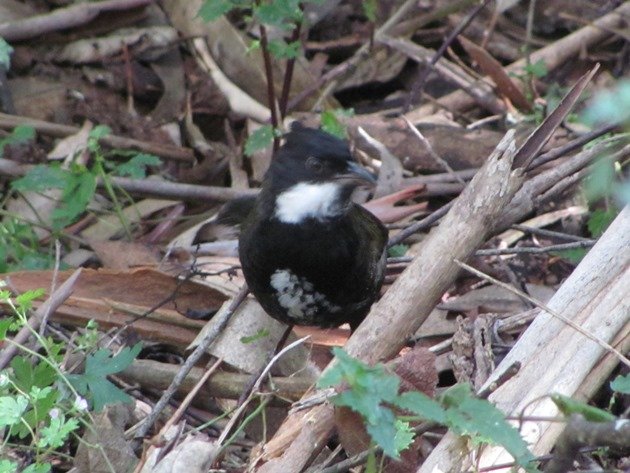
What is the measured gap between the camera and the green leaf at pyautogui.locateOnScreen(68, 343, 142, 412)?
3.45 m

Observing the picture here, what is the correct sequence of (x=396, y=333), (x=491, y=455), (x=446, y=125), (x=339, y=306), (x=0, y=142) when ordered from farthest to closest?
(x=446, y=125) → (x=0, y=142) → (x=339, y=306) → (x=396, y=333) → (x=491, y=455)

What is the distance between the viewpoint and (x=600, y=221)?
15.1ft

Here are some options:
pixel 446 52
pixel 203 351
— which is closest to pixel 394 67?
pixel 446 52

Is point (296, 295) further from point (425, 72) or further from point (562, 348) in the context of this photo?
point (425, 72)

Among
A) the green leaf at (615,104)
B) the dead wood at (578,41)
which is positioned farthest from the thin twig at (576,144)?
the green leaf at (615,104)

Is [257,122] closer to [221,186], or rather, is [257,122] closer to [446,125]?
[221,186]

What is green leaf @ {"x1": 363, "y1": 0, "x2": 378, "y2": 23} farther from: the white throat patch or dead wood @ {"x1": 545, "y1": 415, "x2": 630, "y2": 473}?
dead wood @ {"x1": 545, "y1": 415, "x2": 630, "y2": 473}

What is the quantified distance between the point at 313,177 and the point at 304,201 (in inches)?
3.5

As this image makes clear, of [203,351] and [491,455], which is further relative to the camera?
[203,351]

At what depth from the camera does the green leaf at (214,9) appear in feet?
14.6

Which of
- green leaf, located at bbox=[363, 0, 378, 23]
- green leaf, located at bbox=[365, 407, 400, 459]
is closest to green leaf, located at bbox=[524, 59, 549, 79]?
green leaf, located at bbox=[363, 0, 378, 23]

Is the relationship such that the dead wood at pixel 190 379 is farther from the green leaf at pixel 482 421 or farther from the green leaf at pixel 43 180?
the green leaf at pixel 482 421

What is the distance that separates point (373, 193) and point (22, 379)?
87.3 inches

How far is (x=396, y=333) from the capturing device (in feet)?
10.9
